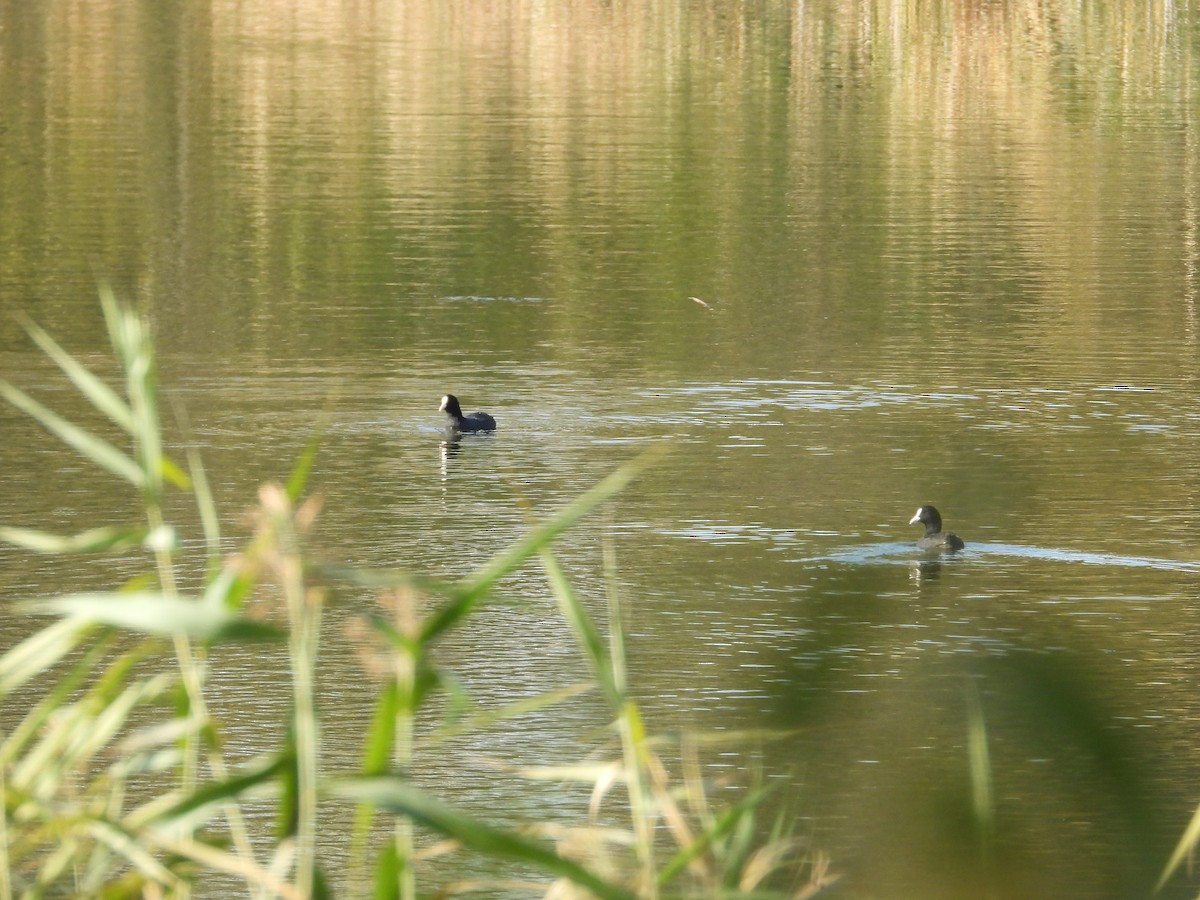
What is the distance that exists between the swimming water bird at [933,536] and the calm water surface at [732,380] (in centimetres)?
21

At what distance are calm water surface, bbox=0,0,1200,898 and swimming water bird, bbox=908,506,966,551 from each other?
0.21 meters

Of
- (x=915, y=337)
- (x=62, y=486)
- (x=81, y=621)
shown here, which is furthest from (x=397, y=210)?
(x=81, y=621)

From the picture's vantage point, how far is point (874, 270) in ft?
83.6

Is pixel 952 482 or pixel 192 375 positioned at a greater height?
pixel 952 482

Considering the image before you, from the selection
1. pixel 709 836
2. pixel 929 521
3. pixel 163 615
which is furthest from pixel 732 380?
pixel 163 615

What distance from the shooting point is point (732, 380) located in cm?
1936

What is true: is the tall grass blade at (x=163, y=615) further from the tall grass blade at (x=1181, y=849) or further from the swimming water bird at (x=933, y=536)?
the swimming water bird at (x=933, y=536)

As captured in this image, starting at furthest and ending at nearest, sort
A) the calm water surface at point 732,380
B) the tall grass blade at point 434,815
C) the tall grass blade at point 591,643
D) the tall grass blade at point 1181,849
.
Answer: the tall grass blade at point 591,643, the tall grass blade at point 434,815, the calm water surface at point 732,380, the tall grass blade at point 1181,849

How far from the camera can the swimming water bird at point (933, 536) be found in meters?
13.3

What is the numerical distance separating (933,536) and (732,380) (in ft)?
20.2

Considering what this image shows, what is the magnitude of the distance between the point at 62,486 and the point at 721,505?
174 inches

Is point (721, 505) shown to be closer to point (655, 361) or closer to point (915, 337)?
point (655, 361)

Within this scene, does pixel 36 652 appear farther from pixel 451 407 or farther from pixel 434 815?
pixel 451 407

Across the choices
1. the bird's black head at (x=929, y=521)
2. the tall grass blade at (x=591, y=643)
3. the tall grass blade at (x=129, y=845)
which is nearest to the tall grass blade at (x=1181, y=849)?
the tall grass blade at (x=591, y=643)
